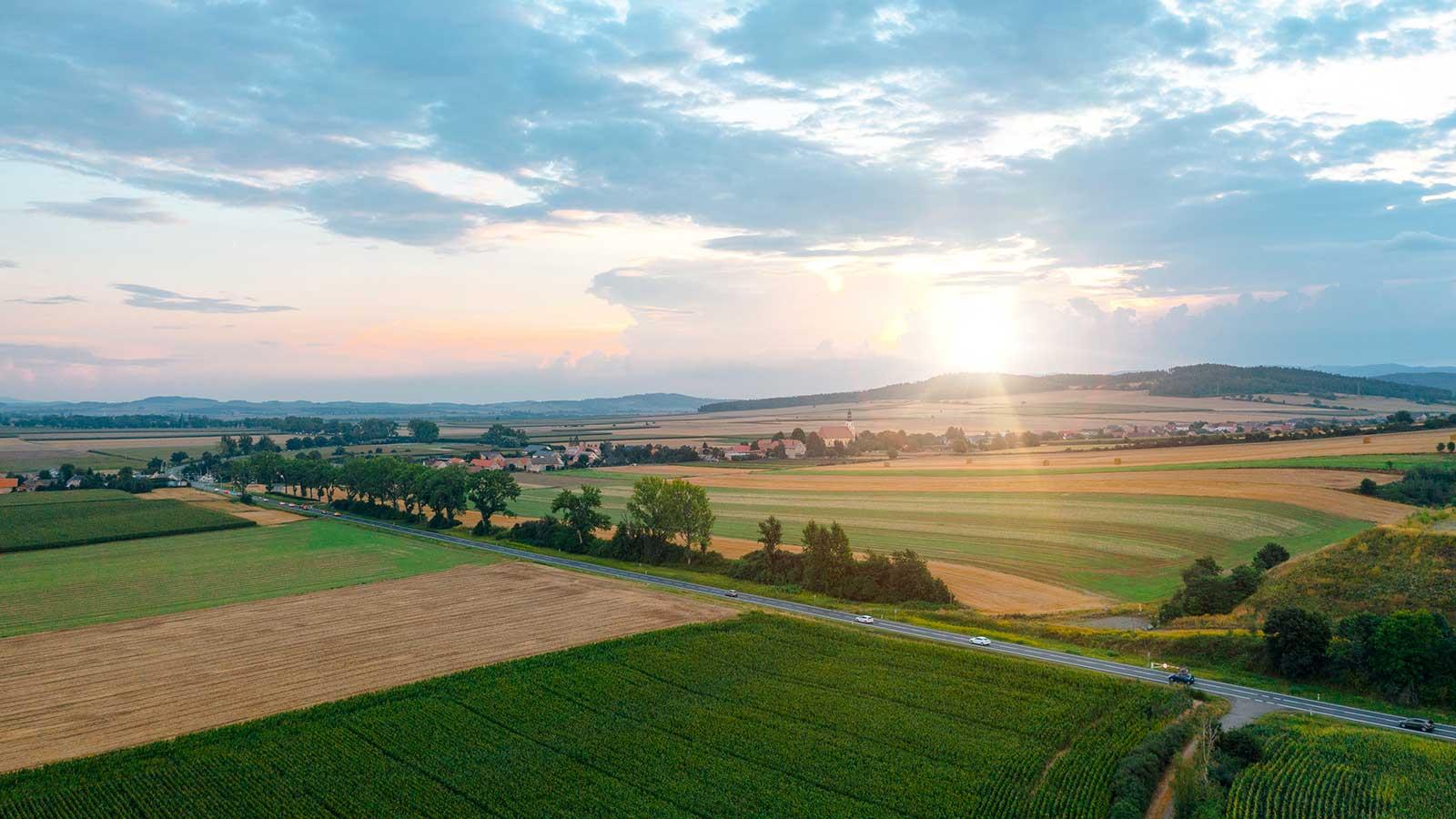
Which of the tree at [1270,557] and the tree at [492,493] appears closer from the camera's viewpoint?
the tree at [1270,557]

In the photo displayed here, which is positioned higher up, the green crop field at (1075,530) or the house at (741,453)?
the house at (741,453)

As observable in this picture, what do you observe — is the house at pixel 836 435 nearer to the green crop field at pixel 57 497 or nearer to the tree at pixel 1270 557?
the tree at pixel 1270 557

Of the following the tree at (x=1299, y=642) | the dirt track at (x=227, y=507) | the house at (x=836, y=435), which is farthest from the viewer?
the house at (x=836, y=435)

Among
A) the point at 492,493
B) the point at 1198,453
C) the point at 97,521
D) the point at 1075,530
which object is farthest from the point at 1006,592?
the point at 97,521

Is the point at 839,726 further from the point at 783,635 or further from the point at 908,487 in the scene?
the point at 908,487

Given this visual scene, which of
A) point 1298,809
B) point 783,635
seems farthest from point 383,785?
point 1298,809

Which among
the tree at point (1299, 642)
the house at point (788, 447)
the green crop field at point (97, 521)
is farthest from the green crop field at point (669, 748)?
the house at point (788, 447)

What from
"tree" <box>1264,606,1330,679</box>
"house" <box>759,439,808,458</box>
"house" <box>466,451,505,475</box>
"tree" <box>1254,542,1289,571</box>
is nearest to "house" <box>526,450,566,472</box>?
"house" <box>466,451,505,475</box>

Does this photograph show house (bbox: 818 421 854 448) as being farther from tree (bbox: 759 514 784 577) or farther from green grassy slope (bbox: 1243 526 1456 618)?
green grassy slope (bbox: 1243 526 1456 618)
